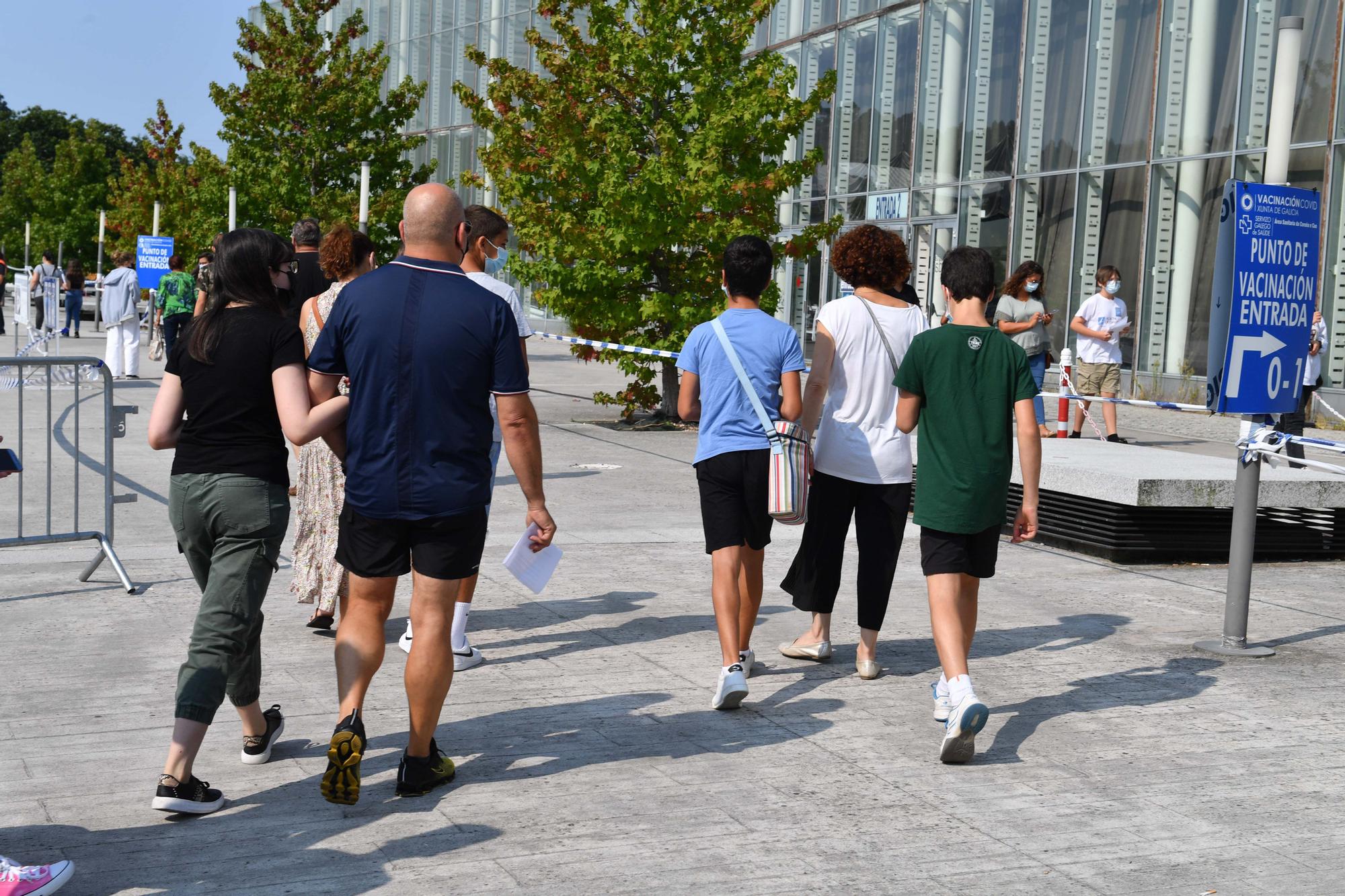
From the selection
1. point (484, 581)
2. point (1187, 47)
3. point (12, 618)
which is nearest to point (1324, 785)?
point (484, 581)

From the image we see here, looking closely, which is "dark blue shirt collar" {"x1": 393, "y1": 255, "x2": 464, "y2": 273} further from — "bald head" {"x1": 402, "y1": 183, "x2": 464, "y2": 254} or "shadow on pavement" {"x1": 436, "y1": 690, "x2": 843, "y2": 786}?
"shadow on pavement" {"x1": 436, "y1": 690, "x2": 843, "y2": 786}

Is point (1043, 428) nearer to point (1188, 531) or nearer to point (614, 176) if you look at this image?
point (614, 176)

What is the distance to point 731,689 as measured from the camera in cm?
566

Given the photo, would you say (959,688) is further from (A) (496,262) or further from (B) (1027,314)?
(B) (1027,314)

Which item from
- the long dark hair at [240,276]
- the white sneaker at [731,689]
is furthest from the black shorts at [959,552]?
the long dark hair at [240,276]

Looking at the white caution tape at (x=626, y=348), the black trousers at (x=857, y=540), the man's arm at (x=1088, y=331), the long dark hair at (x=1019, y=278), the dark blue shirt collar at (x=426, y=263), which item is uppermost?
the long dark hair at (x=1019, y=278)

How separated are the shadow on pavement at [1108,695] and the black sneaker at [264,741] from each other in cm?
243

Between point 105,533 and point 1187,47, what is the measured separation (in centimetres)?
1841

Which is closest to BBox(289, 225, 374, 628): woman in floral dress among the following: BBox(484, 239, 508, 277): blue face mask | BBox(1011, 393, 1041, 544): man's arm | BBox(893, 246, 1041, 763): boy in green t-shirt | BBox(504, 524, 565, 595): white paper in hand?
BBox(484, 239, 508, 277): blue face mask

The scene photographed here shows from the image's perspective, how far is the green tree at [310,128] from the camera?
92.5ft

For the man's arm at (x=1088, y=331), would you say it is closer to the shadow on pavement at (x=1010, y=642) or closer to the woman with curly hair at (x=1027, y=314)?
the woman with curly hair at (x=1027, y=314)

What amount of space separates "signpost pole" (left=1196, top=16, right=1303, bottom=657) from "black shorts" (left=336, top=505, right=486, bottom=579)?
13.1ft

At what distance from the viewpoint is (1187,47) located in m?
21.7

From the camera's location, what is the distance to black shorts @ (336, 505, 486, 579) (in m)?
4.52
